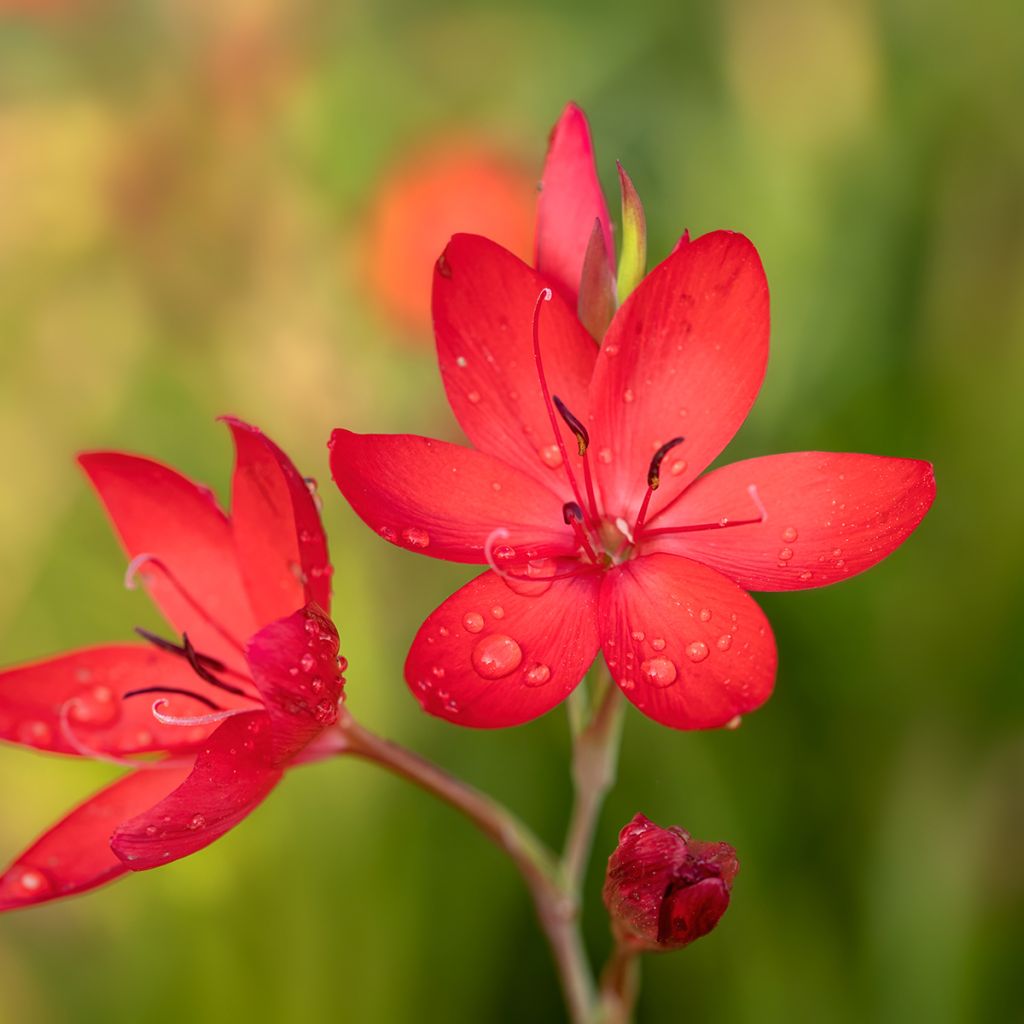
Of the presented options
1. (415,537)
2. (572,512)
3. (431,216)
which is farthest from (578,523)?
(431,216)

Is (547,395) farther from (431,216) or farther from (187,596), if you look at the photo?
(431,216)

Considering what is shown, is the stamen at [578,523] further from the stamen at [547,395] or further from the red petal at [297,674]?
the red petal at [297,674]

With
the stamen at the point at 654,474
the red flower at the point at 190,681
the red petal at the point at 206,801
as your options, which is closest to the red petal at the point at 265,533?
the red flower at the point at 190,681

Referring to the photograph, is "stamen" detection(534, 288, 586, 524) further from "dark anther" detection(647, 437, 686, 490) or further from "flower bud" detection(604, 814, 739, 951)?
"flower bud" detection(604, 814, 739, 951)

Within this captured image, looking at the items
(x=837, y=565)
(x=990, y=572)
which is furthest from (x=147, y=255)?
(x=837, y=565)

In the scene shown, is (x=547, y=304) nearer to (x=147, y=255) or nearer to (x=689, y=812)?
(x=689, y=812)

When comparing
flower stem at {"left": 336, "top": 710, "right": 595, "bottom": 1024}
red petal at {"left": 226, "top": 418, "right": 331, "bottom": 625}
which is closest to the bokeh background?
flower stem at {"left": 336, "top": 710, "right": 595, "bottom": 1024}
